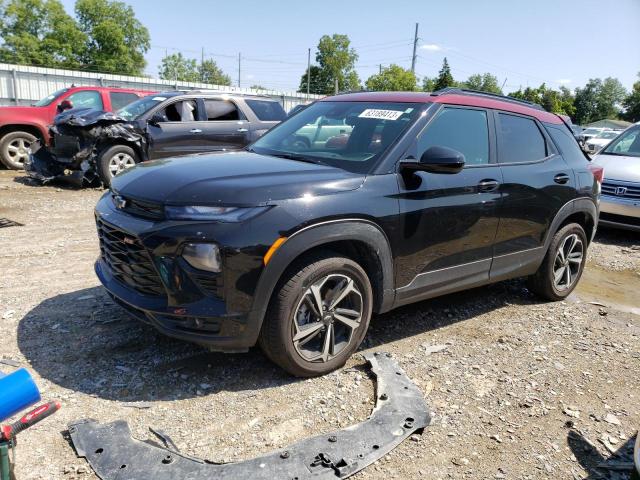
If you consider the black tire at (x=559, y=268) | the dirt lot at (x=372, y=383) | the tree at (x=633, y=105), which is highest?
the tree at (x=633, y=105)

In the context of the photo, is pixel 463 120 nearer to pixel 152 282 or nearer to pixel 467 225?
pixel 467 225

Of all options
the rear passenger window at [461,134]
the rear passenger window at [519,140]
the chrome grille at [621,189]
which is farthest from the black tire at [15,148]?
the chrome grille at [621,189]

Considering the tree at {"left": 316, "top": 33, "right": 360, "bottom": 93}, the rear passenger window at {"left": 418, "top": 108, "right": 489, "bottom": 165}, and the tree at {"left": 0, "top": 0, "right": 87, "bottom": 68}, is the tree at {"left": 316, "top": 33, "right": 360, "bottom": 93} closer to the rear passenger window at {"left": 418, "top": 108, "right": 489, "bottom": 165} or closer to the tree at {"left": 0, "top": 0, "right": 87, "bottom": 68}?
the tree at {"left": 0, "top": 0, "right": 87, "bottom": 68}

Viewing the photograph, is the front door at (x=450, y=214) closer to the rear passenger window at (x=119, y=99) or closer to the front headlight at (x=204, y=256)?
the front headlight at (x=204, y=256)

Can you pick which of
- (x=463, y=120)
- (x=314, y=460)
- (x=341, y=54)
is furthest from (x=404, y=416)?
(x=341, y=54)

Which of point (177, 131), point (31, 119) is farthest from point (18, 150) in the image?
point (177, 131)

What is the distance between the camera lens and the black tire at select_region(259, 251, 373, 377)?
302 cm

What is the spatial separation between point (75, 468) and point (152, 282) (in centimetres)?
102

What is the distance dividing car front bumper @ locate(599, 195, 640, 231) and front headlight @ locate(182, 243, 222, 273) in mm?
7083

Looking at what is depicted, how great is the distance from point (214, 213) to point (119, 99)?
10.2 m

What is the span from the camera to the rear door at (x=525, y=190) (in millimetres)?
4188

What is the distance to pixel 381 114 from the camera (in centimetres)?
388

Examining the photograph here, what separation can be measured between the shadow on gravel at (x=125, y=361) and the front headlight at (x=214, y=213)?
1.08 m

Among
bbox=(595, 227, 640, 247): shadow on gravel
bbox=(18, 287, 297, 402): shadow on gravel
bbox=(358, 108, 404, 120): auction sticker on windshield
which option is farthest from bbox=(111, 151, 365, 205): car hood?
bbox=(595, 227, 640, 247): shadow on gravel
